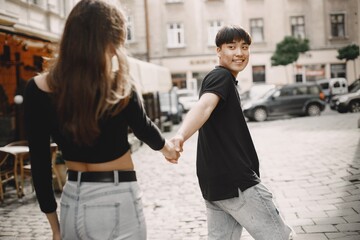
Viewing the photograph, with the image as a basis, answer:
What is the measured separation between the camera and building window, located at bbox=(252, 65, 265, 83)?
115ft

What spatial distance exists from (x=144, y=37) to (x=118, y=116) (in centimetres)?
3320

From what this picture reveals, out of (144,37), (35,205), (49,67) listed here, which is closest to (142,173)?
(35,205)

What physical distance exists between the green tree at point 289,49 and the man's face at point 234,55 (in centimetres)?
2960

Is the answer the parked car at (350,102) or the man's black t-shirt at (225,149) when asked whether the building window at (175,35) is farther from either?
the man's black t-shirt at (225,149)

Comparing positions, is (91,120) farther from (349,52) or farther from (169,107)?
(349,52)

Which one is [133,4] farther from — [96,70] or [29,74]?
[96,70]

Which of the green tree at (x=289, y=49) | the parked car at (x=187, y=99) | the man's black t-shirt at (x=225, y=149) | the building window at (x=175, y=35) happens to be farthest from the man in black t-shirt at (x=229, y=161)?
the building window at (x=175, y=35)

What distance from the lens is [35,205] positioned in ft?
22.4

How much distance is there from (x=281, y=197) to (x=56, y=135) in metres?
4.82

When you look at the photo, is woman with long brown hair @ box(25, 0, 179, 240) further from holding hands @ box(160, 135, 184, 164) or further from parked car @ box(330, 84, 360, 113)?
parked car @ box(330, 84, 360, 113)

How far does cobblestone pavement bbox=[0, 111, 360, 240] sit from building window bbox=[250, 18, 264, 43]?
2464 cm

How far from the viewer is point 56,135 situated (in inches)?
75.7

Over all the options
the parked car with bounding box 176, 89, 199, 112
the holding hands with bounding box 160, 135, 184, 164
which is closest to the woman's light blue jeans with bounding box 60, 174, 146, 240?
the holding hands with bounding box 160, 135, 184, 164

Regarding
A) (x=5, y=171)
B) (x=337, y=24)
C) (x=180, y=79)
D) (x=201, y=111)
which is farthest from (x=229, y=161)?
(x=337, y=24)
